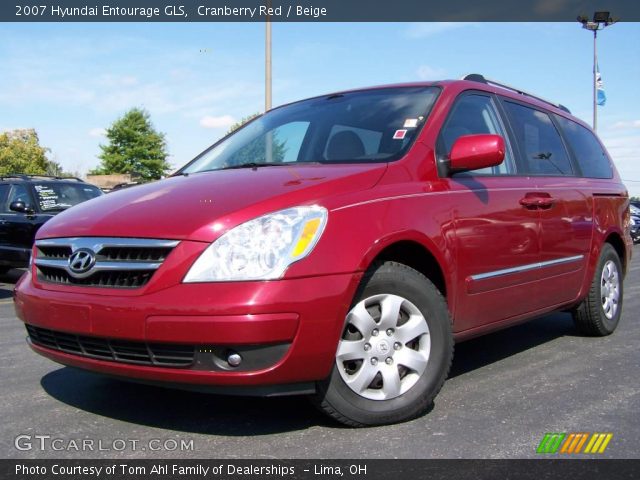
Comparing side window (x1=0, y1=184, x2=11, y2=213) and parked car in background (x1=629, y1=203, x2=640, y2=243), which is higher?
side window (x1=0, y1=184, x2=11, y2=213)

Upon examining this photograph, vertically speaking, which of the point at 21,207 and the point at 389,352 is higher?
the point at 21,207

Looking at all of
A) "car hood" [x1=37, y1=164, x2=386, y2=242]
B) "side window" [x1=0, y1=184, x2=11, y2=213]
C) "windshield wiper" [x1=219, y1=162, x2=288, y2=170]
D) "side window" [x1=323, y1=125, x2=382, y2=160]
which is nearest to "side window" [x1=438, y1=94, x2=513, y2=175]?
"side window" [x1=323, y1=125, x2=382, y2=160]

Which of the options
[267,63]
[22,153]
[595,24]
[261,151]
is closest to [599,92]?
[595,24]

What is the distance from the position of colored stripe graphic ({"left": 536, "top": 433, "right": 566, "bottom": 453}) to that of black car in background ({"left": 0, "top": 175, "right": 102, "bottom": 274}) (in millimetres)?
8539

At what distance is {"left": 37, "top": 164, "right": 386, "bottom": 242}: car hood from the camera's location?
2.87m

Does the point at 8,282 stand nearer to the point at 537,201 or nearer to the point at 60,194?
the point at 60,194

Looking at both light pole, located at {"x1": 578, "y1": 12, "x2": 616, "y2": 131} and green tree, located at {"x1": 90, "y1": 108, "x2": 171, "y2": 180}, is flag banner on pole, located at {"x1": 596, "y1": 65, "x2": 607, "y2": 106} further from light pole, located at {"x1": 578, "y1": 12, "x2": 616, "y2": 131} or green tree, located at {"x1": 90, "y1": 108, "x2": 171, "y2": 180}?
green tree, located at {"x1": 90, "y1": 108, "x2": 171, "y2": 180}

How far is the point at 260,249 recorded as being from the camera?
2781 mm

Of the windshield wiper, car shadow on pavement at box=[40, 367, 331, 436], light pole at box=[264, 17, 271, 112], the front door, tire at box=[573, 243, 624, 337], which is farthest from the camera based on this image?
light pole at box=[264, 17, 271, 112]

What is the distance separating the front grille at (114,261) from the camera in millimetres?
2838

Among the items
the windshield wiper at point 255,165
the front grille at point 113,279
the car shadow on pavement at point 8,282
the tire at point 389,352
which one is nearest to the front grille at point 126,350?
the front grille at point 113,279

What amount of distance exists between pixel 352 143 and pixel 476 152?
2.30 feet

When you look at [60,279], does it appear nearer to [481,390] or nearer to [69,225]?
[69,225]

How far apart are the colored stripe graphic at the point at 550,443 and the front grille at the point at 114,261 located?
70.8 inches
